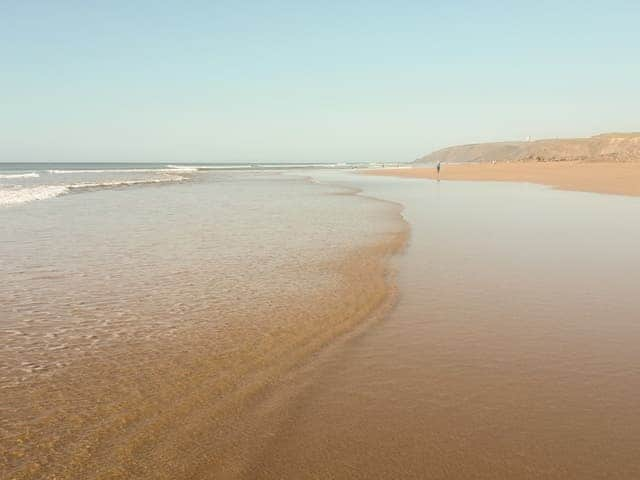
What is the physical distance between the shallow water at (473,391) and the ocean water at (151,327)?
57 cm

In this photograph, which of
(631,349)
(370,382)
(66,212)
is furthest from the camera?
(66,212)

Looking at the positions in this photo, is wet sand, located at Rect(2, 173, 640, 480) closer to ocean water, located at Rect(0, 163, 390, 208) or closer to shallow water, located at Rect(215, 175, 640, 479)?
shallow water, located at Rect(215, 175, 640, 479)

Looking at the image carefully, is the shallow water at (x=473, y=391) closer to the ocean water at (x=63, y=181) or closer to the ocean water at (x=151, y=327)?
the ocean water at (x=151, y=327)

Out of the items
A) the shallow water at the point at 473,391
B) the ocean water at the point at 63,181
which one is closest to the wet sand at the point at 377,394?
the shallow water at the point at 473,391

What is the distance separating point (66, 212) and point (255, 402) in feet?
61.6

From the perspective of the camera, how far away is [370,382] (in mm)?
4734

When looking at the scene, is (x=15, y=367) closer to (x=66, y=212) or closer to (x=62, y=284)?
(x=62, y=284)

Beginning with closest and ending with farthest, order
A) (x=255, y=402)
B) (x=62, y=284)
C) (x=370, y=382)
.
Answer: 1. (x=255, y=402)
2. (x=370, y=382)
3. (x=62, y=284)

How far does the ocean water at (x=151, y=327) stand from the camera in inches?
149

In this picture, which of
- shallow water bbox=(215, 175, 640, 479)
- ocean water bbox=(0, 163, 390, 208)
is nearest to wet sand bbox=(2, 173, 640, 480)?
shallow water bbox=(215, 175, 640, 479)

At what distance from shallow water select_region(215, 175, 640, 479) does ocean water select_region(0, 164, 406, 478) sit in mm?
572

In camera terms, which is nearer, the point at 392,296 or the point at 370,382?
the point at 370,382

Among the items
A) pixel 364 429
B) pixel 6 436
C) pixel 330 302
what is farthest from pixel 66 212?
pixel 364 429

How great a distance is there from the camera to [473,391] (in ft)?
14.8
